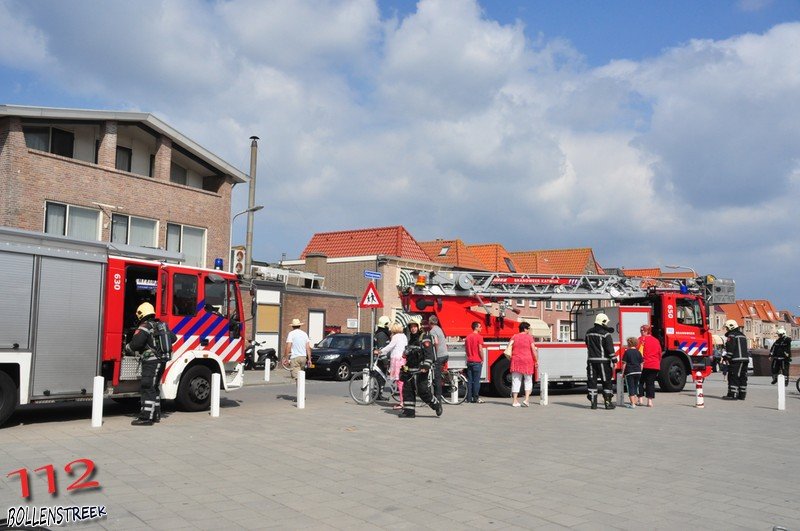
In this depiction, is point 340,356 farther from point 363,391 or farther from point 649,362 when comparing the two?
point 649,362

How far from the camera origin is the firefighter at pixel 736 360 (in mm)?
17234

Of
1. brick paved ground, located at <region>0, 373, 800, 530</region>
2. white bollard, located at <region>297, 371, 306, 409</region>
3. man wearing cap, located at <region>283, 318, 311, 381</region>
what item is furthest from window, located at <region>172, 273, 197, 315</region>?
man wearing cap, located at <region>283, 318, 311, 381</region>

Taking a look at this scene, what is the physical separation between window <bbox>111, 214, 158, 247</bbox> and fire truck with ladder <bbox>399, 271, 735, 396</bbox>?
11.6 meters

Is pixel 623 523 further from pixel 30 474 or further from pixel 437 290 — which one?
pixel 437 290

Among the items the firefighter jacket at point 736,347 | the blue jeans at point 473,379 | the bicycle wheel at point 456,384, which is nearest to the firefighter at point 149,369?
the bicycle wheel at point 456,384

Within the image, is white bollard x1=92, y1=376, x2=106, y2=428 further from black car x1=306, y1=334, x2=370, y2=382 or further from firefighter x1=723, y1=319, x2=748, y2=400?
firefighter x1=723, y1=319, x2=748, y2=400

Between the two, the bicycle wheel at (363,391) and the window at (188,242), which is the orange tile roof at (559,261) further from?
the bicycle wheel at (363,391)

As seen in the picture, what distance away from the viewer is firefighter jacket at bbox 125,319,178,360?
1107cm

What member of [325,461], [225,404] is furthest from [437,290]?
[325,461]

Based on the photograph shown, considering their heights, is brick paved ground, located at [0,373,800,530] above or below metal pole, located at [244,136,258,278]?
below

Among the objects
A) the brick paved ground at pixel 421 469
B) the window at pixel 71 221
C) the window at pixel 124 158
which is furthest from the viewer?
the window at pixel 124 158

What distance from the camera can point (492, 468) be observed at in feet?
26.6

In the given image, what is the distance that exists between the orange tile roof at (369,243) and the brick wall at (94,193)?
49.0 ft

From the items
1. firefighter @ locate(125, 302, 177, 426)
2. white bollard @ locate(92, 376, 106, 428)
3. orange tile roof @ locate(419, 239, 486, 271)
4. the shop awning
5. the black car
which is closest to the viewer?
white bollard @ locate(92, 376, 106, 428)
